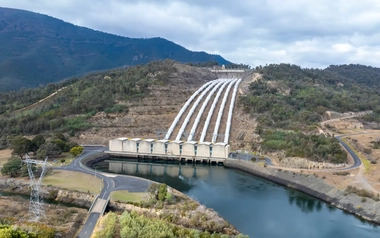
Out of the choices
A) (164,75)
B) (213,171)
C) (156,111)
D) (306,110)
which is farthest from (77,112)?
(306,110)

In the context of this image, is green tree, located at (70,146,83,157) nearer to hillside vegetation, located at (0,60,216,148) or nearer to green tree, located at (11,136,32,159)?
green tree, located at (11,136,32,159)

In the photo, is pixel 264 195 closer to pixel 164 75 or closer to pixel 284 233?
pixel 284 233

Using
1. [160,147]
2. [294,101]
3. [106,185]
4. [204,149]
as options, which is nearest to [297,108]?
[294,101]

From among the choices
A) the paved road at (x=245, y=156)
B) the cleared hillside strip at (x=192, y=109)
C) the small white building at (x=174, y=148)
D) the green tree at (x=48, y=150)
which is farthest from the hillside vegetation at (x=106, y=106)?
the paved road at (x=245, y=156)

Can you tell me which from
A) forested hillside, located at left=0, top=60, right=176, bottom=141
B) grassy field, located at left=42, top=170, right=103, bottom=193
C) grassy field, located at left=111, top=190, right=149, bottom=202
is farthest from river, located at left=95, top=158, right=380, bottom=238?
forested hillside, located at left=0, top=60, right=176, bottom=141

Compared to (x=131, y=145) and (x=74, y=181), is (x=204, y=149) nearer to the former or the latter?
(x=131, y=145)

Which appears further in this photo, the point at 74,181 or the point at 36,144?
the point at 36,144
